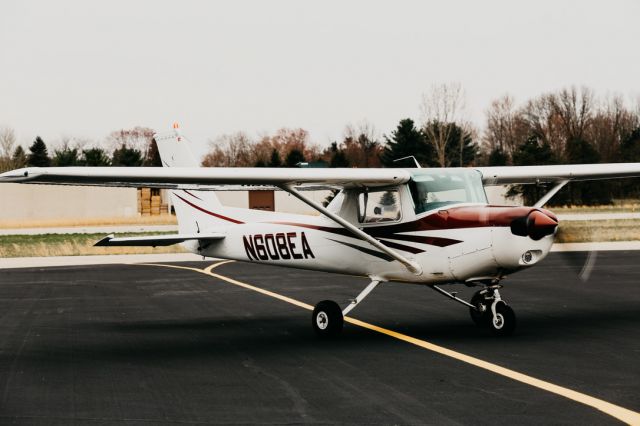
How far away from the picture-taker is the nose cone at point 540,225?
32.9 feet

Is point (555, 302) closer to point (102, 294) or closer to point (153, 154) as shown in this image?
point (102, 294)

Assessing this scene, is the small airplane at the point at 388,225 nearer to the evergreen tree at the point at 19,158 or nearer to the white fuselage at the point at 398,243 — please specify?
the white fuselage at the point at 398,243

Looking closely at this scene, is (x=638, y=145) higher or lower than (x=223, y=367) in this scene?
higher

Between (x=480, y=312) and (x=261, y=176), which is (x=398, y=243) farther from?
(x=261, y=176)

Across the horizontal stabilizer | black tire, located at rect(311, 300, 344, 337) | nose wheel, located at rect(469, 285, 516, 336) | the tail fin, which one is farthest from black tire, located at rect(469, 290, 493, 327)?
the tail fin

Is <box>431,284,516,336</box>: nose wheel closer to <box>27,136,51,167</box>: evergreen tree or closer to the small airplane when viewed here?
the small airplane

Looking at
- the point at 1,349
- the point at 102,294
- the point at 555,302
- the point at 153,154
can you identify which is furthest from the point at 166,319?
the point at 153,154

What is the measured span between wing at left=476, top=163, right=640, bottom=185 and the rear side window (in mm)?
1634

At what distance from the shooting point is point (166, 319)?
13969 mm

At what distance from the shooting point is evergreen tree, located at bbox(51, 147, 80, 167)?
3829 inches

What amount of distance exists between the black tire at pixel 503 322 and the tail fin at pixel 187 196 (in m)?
4.97

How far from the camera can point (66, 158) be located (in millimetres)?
99312

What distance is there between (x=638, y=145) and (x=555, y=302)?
6075cm

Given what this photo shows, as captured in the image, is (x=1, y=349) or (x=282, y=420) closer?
(x=282, y=420)
